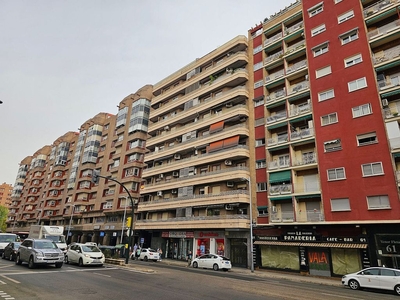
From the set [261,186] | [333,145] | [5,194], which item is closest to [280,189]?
[261,186]

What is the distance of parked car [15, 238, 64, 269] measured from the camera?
15.6m

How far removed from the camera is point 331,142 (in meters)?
24.0

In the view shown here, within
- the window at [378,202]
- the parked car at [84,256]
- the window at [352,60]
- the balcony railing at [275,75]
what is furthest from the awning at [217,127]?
the parked car at [84,256]

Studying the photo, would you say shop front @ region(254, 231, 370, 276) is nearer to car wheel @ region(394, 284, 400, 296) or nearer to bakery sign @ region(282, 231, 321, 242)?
bakery sign @ region(282, 231, 321, 242)

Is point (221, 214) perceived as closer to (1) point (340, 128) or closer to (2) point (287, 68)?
(1) point (340, 128)

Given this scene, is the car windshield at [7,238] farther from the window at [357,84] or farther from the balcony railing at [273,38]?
the balcony railing at [273,38]

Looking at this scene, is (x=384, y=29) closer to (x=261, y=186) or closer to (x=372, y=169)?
(x=372, y=169)

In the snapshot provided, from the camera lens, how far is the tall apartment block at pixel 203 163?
2971 cm

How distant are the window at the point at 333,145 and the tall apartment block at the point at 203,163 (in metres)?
8.18

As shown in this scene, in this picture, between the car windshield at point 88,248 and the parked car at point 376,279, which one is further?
the car windshield at point 88,248

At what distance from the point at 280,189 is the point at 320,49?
1517 centimetres

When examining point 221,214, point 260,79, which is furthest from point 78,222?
point 260,79

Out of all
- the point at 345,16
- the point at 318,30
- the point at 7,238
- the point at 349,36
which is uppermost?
the point at 345,16

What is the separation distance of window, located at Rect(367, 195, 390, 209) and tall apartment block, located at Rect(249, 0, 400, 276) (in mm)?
74
